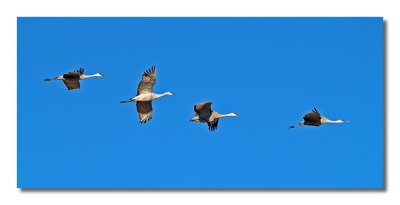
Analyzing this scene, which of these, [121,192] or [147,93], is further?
[147,93]

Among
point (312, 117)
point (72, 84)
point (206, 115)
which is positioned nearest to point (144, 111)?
point (206, 115)

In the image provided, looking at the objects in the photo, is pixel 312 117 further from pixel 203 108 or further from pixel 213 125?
pixel 213 125

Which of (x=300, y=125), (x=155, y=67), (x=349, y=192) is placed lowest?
(x=349, y=192)

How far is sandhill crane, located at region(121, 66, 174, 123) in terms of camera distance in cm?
1838

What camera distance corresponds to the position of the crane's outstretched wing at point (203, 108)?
18172mm

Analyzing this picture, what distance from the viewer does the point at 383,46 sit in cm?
1570

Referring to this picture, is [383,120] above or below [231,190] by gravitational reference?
above

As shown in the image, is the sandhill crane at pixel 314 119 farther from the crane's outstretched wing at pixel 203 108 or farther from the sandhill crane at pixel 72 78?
the sandhill crane at pixel 72 78

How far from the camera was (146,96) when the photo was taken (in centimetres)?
1855

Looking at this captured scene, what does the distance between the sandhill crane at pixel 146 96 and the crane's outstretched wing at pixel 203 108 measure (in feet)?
2.84

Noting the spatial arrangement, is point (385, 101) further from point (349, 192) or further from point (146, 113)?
point (146, 113)

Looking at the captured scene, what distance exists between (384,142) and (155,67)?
16.4ft

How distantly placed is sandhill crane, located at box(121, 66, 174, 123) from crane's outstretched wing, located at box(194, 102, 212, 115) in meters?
0.86
